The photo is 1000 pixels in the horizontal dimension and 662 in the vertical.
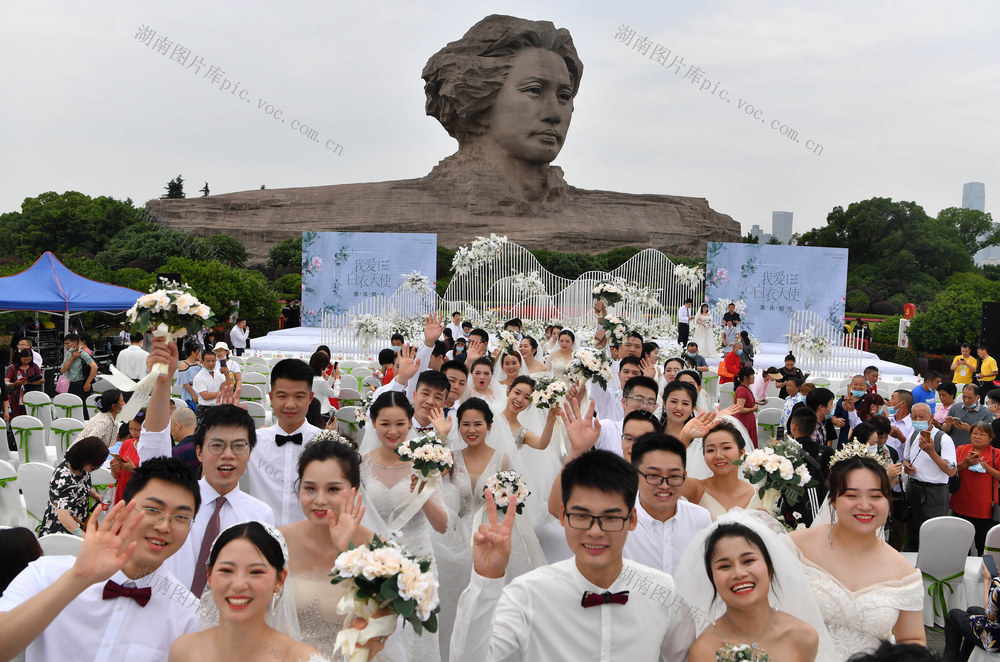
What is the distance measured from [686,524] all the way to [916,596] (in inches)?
38.1

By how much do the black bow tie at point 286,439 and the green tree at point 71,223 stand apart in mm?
44384

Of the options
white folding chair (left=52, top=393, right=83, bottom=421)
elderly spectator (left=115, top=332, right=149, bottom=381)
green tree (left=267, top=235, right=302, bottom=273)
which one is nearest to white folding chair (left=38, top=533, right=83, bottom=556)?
white folding chair (left=52, top=393, right=83, bottom=421)

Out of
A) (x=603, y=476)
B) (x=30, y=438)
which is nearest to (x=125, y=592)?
(x=603, y=476)

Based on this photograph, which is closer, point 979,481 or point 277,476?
point 277,476

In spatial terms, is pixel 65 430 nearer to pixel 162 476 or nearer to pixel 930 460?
pixel 162 476

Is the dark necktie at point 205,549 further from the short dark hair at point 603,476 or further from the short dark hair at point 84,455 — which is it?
the short dark hair at point 84,455

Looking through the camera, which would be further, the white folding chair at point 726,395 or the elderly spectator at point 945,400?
the white folding chair at point 726,395

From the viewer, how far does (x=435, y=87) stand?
44.6 m

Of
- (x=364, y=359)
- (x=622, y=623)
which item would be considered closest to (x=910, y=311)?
(x=364, y=359)

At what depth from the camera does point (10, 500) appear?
6289 millimetres

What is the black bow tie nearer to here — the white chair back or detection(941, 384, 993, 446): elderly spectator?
detection(941, 384, 993, 446): elderly spectator

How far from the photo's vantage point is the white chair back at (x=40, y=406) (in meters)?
9.87

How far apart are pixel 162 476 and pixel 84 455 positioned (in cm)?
256

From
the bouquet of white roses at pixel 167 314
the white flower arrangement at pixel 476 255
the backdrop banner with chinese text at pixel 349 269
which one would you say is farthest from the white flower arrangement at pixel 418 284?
the bouquet of white roses at pixel 167 314
